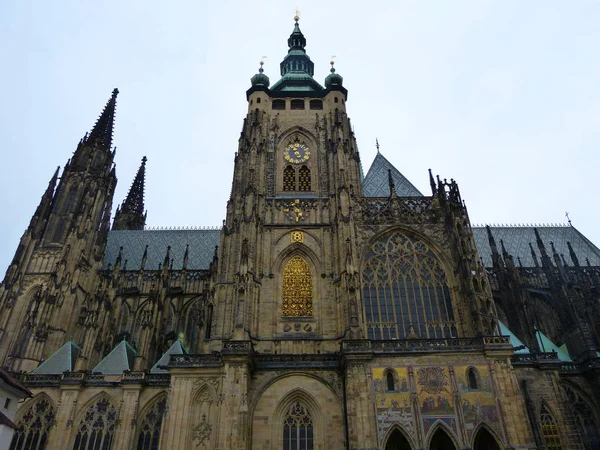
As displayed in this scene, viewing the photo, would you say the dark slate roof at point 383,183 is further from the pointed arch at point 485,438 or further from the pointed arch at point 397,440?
the pointed arch at point 397,440

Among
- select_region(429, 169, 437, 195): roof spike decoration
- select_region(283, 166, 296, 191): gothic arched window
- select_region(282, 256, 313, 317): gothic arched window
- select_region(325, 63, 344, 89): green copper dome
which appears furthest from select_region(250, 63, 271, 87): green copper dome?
select_region(282, 256, 313, 317): gothic arched window

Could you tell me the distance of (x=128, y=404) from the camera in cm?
2730

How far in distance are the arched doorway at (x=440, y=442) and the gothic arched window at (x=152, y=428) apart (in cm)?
1476

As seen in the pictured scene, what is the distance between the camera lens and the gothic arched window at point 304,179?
33.3 metres

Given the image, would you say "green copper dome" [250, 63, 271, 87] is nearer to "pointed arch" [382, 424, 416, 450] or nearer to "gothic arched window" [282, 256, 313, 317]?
"gothic arched window" [282, 256, 313, 317]

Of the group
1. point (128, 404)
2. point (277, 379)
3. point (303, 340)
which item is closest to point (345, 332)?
point (303, 340)

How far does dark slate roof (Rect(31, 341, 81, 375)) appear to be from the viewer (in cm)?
2945

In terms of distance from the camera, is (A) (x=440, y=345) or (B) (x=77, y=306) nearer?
(A) (x=440, y=345)

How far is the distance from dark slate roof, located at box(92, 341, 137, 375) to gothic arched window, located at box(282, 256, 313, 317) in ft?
36.6

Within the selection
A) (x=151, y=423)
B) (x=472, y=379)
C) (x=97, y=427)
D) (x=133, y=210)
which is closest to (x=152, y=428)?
(x=151, y=423)

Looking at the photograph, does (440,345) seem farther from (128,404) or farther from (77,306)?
(77,306)

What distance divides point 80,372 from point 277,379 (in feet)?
42.1

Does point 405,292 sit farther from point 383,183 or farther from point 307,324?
point 383,183

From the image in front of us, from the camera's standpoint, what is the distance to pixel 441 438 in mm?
22938
